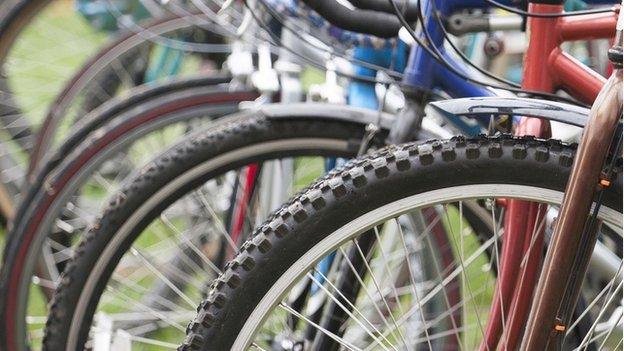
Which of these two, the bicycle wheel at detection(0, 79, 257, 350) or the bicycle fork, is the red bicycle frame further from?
the bicycle wheel at detection(0, 79, 257, 350)

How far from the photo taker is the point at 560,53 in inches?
76.4

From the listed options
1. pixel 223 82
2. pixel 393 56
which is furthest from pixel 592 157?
pixel 223 82

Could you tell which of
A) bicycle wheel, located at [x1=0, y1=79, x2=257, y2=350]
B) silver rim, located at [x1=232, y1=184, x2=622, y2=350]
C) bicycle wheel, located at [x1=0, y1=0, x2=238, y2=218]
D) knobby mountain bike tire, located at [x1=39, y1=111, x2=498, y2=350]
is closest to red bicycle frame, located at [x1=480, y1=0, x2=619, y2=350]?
silver rim, located at [x1=232, y1=184, x2=622, y2=350]

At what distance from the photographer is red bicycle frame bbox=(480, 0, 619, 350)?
1756 mm

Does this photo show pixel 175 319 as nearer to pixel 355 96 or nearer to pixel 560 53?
pixel 355 96

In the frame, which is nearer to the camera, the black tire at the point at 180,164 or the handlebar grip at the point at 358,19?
the handlebar grip at the point at 358,19

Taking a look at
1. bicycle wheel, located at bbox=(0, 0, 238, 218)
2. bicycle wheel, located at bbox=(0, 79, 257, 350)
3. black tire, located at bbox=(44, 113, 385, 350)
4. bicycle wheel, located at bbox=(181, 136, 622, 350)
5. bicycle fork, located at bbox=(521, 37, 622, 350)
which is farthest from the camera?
bicycle wheel, located at bbox=(0, 0, 238, 218)

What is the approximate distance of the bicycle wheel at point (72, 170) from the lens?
8.59 feet

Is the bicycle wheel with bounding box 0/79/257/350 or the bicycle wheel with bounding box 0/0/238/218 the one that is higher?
the bicycle wheel with bounding box 0/0/238/218

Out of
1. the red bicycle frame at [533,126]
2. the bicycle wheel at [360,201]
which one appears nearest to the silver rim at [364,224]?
the bicycle wheel at [360,201]

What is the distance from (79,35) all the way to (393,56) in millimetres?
2962

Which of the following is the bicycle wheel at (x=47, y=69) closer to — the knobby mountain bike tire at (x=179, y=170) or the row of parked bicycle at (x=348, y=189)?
the row of parked bicycle at (x=348, y=189)

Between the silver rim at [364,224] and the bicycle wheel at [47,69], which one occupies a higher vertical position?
the bicycle wheel at [47,69]

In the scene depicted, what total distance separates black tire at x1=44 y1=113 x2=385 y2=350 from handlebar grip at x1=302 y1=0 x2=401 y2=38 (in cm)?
18
